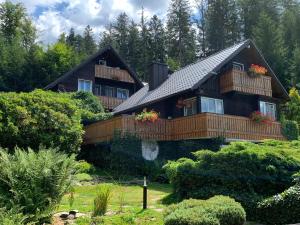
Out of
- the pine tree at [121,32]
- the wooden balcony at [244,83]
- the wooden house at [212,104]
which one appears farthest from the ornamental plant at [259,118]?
the pine tree at [121,32]

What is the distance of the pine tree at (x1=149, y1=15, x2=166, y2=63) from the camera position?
59.8 metres

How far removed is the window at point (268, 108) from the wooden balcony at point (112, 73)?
46.2 ft

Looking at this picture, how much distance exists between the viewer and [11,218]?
8203 mm

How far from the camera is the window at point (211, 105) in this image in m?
25.0

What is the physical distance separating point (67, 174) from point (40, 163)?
71 centimetres

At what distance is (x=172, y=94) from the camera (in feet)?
80.0

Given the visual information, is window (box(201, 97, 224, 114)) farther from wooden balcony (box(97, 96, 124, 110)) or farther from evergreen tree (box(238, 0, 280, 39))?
evergreen tree (box(238, 0, 280, 39))

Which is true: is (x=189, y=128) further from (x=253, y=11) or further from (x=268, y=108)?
(x=253, y=11)

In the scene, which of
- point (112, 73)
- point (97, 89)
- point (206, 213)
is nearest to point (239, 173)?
point (206, 213)

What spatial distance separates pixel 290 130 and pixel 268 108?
2182 millimetres

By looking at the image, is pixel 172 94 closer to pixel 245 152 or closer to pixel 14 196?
pixel 245 152

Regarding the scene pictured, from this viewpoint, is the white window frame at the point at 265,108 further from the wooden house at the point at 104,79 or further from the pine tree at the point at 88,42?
the pine tree at the point at 88,42

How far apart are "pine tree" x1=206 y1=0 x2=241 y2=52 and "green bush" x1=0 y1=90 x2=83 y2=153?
3802 cm

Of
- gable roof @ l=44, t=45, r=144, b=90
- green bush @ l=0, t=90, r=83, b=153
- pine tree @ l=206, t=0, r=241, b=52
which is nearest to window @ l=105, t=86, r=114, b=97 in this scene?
gable roof @ l=44, t=45, r=144, b=90
